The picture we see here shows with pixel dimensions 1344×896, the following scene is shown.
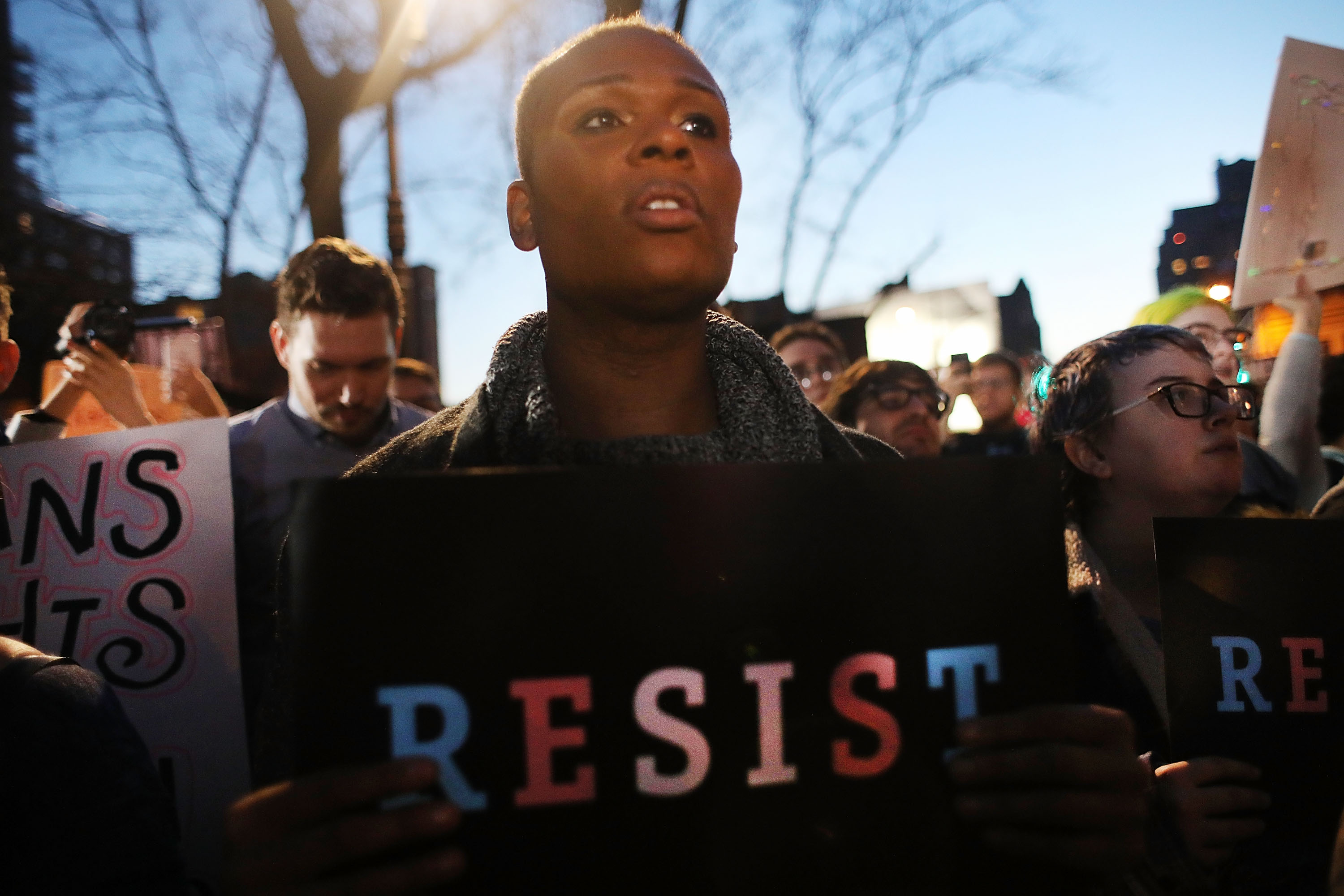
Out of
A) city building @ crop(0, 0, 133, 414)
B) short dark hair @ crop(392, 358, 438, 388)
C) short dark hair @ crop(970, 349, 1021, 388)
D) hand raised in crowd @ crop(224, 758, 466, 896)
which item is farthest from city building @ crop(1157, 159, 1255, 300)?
city building @ crop(0, 0, 133, 414)

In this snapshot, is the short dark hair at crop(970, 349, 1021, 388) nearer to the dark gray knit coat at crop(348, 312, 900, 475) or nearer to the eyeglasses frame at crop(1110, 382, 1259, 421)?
the eyeglasses frame at crop(1110, 382, 1259, 421)

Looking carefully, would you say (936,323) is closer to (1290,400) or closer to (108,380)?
(1290,400)

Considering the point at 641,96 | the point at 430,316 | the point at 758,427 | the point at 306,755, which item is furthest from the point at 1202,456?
the point at 430,316

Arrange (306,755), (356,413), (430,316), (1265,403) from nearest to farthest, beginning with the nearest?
(306,755)
(356,413)
(1265,403)
(430,316)

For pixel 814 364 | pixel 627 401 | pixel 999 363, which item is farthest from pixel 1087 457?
pixel 999 363

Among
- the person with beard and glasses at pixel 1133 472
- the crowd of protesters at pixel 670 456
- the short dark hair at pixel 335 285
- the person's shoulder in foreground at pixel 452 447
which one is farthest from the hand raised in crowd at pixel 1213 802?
the short dark hair at pixel 335 285

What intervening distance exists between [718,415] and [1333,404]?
123 inches

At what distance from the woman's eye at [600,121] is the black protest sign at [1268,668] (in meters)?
0.99

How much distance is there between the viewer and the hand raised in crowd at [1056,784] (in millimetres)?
910

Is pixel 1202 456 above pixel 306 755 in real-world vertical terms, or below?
above

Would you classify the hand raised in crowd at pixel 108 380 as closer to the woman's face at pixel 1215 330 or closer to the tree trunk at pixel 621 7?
the tree trunk at pixel 621 7

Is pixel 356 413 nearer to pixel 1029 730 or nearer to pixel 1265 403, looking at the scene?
pixel 1029 730

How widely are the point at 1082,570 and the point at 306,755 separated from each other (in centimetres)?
148

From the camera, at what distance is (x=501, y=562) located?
36.5 inches
